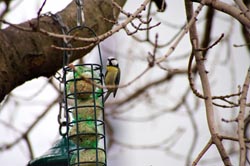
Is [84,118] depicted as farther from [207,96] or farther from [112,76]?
[207,96]

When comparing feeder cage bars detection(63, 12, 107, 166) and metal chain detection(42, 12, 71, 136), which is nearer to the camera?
feeder cage bars detection(63, 12, 107, 166)

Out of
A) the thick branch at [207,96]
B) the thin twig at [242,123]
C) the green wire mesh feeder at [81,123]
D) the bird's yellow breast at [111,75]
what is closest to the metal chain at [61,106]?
the green wire mesh feeder at [81,123]

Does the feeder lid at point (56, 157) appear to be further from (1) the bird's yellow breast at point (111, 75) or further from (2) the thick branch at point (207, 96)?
(2) the thick branch at point (207, 96)

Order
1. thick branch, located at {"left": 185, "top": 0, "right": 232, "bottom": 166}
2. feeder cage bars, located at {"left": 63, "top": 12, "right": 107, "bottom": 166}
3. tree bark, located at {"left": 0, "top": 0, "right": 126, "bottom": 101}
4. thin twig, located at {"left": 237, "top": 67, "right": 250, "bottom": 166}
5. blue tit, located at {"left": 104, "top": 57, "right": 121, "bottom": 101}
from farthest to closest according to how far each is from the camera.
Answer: blue tit, located at {"left": 104, "top": 57, "right": 121, "bottom": 101} < tree bark, located at {"left": 0, "top": 0, "right": 126, "bottom": 101} < feeder cage bars, located at {"left": 63, "top": 12, "right": 107, "bottom": 166} < thick branch, located at {"left": 185, "top": 0, "right": 232, "bottom": 166} < thin twig, located at {"left": 237, "top": 67, "right": 250, "bottom": 166}

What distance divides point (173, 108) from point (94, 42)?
3.12m

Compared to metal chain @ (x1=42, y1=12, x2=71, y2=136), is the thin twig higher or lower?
lower

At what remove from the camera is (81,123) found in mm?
3141

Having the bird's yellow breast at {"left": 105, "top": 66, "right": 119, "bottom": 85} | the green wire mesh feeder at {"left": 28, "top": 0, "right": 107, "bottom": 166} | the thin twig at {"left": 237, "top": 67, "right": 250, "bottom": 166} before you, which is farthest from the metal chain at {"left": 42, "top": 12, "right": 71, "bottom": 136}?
the thin twig at {"left": 237, "top": 67, "right": 250, "bottom": 166}

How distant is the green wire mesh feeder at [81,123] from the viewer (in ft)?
10.1

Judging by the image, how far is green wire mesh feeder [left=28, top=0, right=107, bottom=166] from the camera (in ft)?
10.1

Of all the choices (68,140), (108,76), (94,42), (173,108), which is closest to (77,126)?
(68,140)

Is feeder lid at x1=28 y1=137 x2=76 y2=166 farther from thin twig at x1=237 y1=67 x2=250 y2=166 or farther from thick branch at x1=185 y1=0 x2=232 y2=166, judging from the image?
thin twig at x1=237 y1=67 x2=250 y2=166

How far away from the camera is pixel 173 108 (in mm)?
5602

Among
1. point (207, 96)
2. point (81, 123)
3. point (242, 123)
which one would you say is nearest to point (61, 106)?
point (81, 123)
